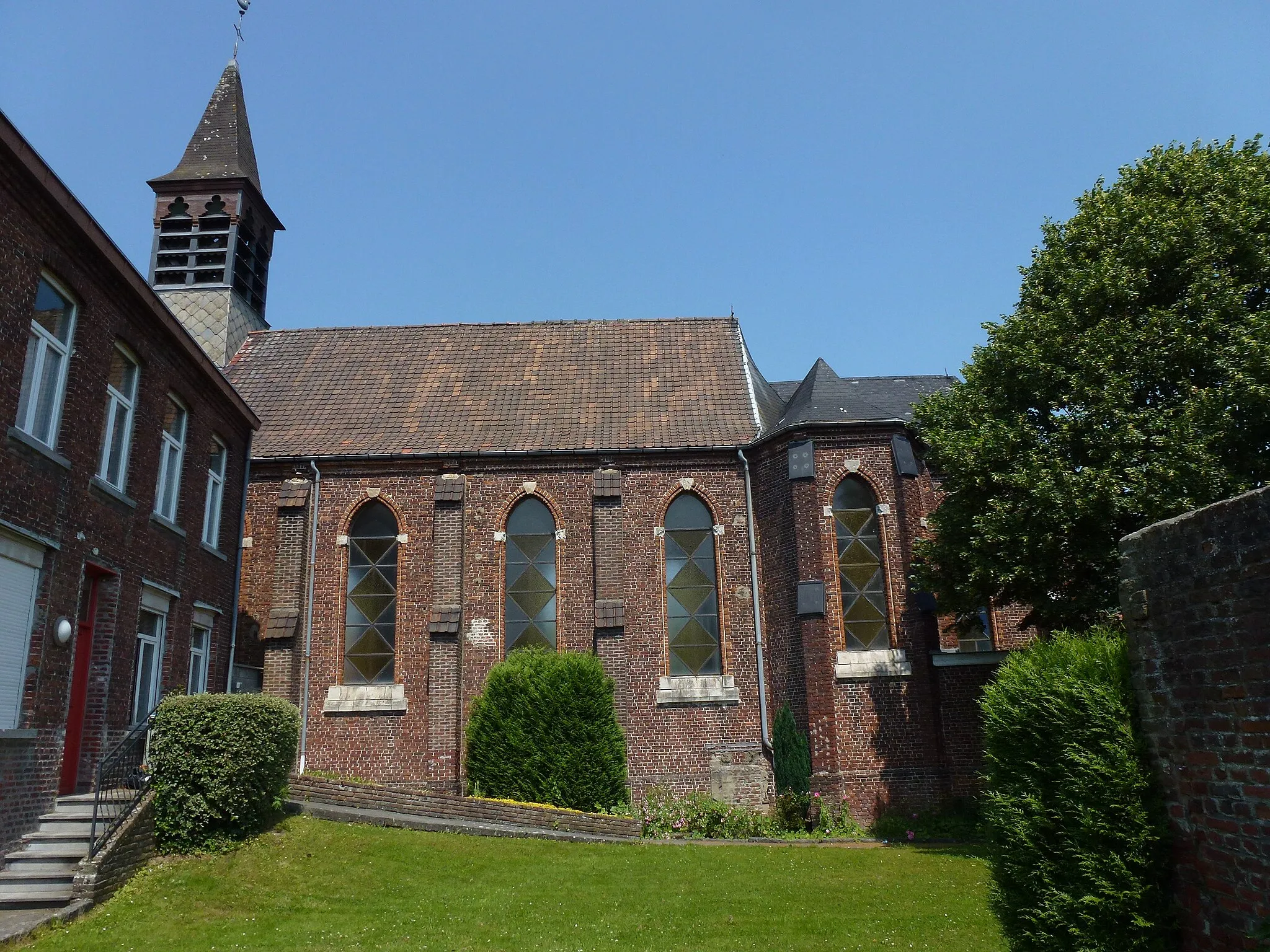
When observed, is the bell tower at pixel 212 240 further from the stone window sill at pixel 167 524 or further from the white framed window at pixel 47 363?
the white framed window at pixel 47 363

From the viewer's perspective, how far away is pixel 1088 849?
7.23m

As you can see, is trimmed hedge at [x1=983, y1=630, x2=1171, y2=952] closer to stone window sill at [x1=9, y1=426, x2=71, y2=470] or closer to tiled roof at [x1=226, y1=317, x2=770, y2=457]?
stone window sill at [x1=9, y1=426, x2=71, y2=470]

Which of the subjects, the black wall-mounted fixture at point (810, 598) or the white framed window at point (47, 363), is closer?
the white framed window at point (47, 363)

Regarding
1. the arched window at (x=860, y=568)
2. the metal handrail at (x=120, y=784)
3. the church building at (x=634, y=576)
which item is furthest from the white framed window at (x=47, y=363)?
the arched window at (x=860, y=568)

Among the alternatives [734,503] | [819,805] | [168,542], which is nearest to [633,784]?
[819,805]

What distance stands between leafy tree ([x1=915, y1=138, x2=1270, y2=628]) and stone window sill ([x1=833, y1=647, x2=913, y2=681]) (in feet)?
10.0

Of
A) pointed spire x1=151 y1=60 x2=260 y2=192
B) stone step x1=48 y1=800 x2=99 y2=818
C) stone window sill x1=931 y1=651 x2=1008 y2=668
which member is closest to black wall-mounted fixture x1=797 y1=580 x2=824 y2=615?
stone window sill x1=931 y1=651 x2=1008 y2=668

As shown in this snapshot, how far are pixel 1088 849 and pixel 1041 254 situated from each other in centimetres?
1090

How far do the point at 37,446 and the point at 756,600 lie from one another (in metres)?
13.0

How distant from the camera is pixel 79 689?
1238 centimetres

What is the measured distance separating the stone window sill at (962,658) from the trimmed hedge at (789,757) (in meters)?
2.95

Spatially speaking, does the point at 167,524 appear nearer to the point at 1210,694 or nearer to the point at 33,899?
the point at 33,899

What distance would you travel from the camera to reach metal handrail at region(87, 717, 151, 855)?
10414 mm

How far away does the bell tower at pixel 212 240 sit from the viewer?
24.5m
